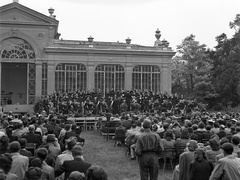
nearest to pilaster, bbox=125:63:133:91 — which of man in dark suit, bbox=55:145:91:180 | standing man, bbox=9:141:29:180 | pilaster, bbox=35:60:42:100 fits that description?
pilaster, bbox=35:60:42:100

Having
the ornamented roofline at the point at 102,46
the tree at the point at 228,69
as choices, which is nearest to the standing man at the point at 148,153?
the ornamented roofline at the point at 102,46

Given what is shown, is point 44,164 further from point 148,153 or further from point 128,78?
point 128,78

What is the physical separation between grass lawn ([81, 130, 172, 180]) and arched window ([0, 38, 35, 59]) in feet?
56.5

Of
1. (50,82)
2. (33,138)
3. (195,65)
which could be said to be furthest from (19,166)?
(195,65)

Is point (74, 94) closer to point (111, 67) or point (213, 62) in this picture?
point (111, 67)

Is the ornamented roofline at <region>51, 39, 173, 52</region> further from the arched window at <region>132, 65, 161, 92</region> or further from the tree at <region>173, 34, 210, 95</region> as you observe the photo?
the tree at <region>173, 34, 210, 95</region>

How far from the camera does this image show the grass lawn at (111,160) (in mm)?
10633

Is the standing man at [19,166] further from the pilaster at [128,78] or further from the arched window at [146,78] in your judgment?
the arched window at [146,78]

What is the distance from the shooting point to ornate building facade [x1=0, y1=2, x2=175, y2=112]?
1296 inches

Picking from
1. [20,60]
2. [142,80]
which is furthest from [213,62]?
[20,60]

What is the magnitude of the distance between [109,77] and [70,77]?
12.3 ft

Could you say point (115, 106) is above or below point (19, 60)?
below

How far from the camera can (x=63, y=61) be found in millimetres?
33906

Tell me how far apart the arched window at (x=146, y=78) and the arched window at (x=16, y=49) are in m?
9.95
